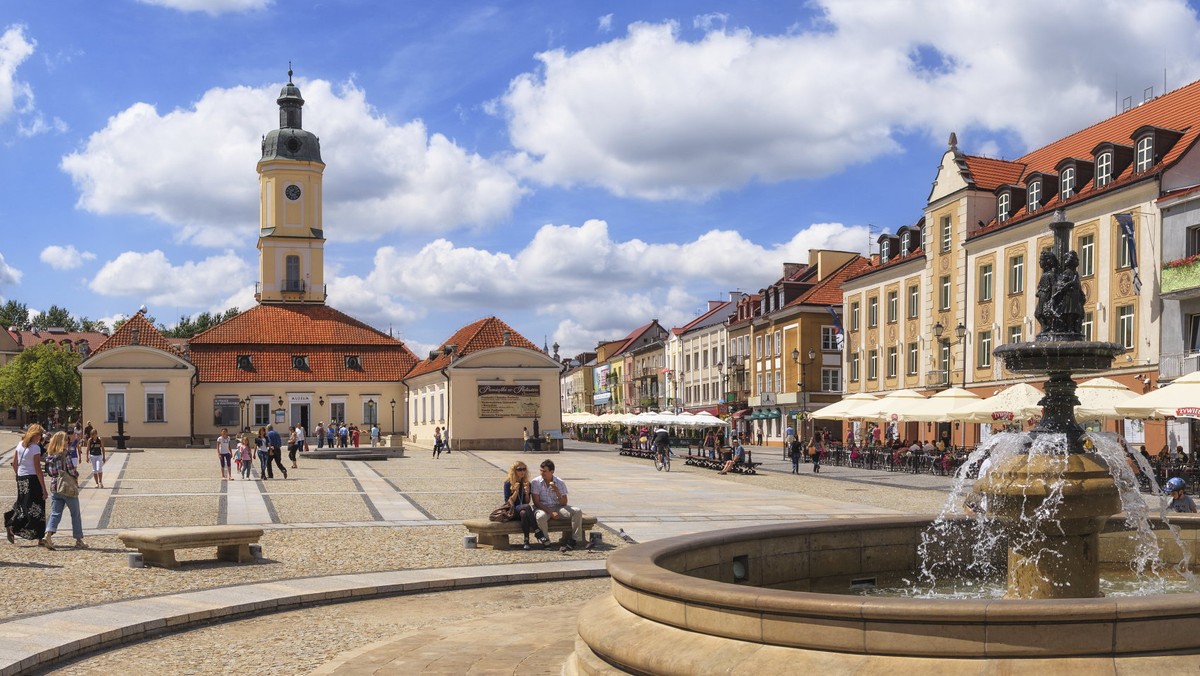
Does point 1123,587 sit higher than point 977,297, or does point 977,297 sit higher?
point 977,297

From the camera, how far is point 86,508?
23.2 m

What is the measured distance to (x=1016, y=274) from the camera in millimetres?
43094

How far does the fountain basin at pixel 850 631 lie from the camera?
6309 millimetres

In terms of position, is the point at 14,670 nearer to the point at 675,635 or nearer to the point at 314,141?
the point at 675,635

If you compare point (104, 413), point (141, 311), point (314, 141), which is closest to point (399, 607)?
point (104, 413)

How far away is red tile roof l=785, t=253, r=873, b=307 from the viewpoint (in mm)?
66062

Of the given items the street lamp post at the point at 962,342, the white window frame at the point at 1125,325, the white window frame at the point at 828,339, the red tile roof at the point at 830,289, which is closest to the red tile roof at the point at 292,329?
the red tile roof at the point at 830,289

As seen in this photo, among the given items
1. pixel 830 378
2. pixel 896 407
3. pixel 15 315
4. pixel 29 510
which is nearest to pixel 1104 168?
pixel 896 407

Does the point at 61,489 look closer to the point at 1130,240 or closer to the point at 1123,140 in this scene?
the point at 1130,240

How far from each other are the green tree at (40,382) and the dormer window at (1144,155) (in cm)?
8369

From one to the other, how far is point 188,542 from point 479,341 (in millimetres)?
45796

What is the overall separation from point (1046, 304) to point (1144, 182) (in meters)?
29.5

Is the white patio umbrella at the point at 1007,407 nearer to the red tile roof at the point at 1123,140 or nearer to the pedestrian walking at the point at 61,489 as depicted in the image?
the red tile roof at the point at 1123,140

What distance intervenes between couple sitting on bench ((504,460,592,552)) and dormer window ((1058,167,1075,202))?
29980 mm
